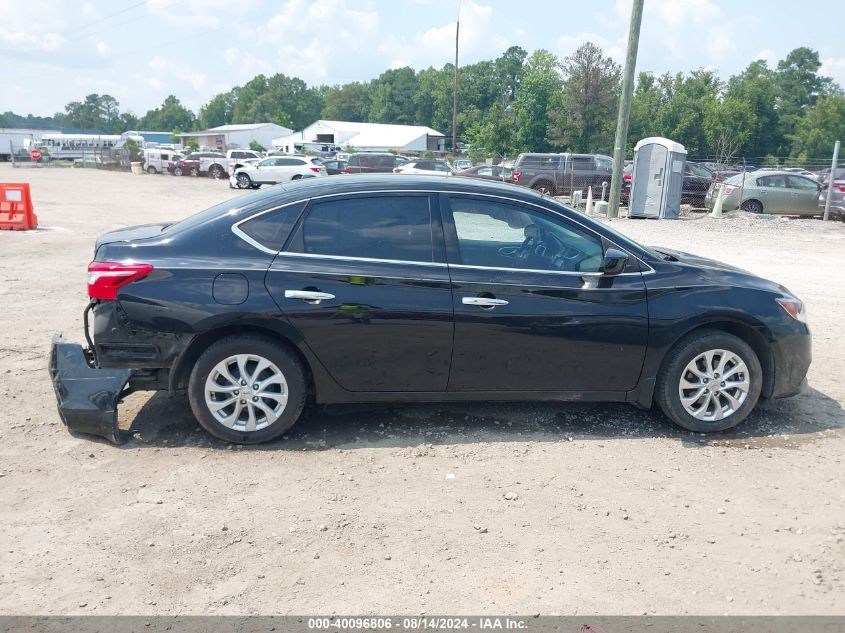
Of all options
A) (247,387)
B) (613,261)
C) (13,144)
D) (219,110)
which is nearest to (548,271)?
(613,261)

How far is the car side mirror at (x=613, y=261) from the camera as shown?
475cm

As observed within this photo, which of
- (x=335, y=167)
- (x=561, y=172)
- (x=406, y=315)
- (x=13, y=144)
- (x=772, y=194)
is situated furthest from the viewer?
(x=13, y=144)

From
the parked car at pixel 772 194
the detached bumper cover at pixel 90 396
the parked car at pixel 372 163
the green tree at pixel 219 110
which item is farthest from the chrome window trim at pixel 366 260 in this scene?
the green tree at pixel 219 110

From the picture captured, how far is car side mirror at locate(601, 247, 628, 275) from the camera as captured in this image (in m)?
4.75

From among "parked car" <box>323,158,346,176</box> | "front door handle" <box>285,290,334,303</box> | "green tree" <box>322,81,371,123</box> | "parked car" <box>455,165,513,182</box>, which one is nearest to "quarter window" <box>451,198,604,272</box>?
"front door handle" <box>285,290,334,303</box>

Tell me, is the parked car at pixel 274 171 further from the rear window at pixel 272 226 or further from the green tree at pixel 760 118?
the green tree at pixel 760 118

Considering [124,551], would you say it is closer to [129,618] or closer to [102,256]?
[129,618]

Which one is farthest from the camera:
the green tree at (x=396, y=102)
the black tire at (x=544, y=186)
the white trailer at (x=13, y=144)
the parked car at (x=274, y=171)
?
the green tree at (x=396, y=102)

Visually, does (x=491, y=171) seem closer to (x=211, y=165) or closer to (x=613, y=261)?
(x=211, y=165)

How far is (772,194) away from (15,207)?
66.6 ft

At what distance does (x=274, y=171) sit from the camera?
33656 mm

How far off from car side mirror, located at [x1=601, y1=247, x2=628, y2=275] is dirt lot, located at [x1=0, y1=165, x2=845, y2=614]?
116 centimetres

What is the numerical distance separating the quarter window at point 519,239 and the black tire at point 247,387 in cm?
137

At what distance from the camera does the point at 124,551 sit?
3533 millimetres
